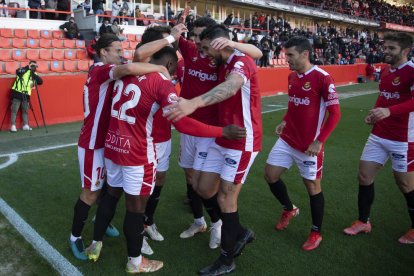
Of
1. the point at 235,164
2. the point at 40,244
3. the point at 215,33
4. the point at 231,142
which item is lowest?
the point at 40,244

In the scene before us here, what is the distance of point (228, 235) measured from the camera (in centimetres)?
328

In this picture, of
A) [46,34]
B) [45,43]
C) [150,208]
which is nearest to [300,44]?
[150,208]

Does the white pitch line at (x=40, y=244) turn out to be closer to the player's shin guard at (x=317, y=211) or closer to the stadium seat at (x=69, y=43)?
the player's shin guard at (x=317, y=211)

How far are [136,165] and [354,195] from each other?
3.47 metres

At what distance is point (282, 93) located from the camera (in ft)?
60.7

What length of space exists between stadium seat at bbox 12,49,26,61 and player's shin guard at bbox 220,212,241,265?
1282 centimetres

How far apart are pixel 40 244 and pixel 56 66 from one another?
11952mm

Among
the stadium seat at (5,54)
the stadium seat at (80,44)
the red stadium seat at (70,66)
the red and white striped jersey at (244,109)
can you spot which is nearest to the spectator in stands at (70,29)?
the stadium seat at (80,44)

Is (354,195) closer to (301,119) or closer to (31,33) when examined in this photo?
(301,119)

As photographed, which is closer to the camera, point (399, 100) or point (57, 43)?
point (399, 100)

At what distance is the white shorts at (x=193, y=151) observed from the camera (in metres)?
3.84

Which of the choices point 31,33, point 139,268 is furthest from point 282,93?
point 139,268

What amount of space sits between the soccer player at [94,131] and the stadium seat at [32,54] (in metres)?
12.0

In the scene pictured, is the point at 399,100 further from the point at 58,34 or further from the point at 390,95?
the point at 58,34
